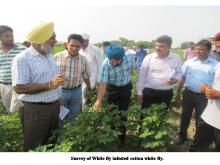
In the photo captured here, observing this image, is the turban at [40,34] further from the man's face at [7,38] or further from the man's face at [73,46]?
the man's face at [7,38]

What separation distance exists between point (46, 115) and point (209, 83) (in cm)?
238

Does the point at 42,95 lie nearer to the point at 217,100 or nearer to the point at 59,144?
the point at 59,144

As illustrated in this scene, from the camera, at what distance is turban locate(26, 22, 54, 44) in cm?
356

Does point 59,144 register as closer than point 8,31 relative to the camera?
Yes

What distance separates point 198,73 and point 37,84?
2.39m

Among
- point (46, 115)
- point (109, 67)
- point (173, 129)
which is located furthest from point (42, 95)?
point (173, 129)

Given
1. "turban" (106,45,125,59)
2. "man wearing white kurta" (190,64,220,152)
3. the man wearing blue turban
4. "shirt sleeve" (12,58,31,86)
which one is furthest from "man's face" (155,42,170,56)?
"shirt sleeve" (12,58,31,86)

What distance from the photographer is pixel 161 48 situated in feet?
15.5

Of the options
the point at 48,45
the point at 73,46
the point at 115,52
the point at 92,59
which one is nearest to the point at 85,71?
the point at 73,46

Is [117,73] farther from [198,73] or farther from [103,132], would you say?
[198,73]

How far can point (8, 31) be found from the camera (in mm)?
4789

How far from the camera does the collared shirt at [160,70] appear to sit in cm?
482

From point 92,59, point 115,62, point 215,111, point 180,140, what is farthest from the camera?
point 92,59
